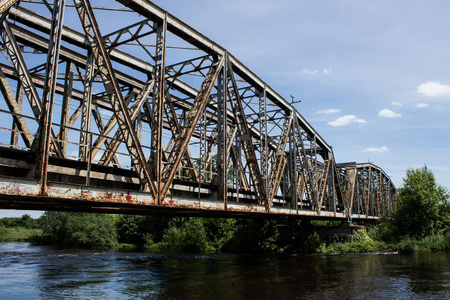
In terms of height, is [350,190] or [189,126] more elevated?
[189,126]

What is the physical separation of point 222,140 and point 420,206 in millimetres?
28058

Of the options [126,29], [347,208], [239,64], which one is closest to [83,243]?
[347,208]

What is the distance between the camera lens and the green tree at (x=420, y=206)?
3375 cm

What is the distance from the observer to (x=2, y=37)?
1091 cm

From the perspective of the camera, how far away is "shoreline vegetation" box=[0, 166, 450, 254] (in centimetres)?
3023

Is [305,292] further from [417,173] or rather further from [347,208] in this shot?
[417,173]

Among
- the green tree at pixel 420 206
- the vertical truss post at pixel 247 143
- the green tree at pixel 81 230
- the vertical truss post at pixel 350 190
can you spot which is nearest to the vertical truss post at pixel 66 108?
the vertical truss post at pixel 247 143

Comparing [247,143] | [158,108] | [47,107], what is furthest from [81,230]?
[47,107]

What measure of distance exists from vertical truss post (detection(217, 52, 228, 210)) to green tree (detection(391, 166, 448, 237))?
26.9m

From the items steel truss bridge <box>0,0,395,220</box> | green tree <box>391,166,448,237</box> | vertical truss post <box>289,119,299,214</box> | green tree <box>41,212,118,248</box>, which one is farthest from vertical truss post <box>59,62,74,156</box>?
→ green tree <box>391,166,448,237</box>

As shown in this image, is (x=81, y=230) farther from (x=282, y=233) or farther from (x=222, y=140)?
(x=222, y=140)

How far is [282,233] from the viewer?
1214 inches

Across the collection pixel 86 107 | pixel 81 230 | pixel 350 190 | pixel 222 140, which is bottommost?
pixel 81 230

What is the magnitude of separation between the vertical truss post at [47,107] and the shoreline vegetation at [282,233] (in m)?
22.9
